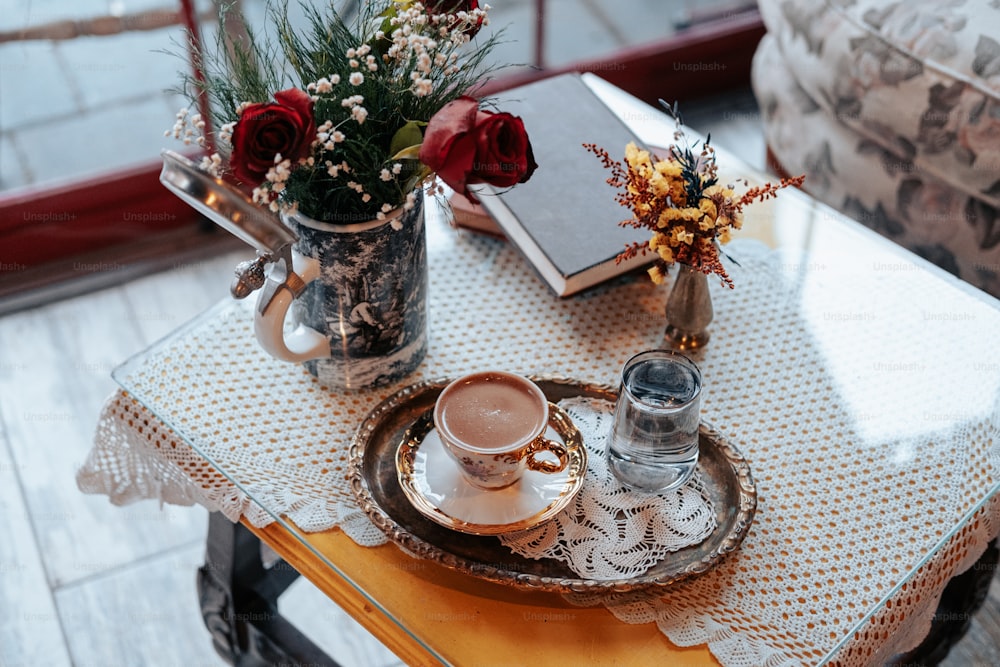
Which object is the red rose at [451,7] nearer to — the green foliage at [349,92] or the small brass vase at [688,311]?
the green foliage at [349,92]

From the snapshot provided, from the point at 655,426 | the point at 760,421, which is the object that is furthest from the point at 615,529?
the point at 760,421

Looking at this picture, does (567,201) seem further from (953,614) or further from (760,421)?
(953,614)

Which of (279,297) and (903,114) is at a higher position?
(279,297)

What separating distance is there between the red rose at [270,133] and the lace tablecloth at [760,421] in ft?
0.91

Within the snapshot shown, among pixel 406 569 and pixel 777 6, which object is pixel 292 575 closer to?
pixel 406 569

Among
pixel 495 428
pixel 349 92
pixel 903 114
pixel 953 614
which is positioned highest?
pixel 349 92

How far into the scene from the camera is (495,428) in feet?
2.70

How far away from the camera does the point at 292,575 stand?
110cm

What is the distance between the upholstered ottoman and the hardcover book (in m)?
0.54

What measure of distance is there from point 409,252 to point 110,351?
91 centimetres

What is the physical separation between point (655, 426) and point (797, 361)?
243mm

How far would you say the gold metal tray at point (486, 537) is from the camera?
790 millimetres

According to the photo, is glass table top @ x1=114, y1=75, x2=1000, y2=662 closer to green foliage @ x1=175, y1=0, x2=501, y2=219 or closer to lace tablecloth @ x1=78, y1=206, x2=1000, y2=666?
lace tablecloth @ x1=78, y1=206, x2=1000, y2=666

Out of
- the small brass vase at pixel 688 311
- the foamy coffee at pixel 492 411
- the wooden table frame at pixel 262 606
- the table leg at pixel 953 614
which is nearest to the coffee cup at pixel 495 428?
the foamy coffee at pixel 492 411
